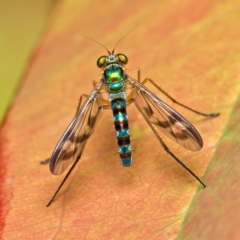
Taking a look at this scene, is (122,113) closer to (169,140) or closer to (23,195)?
(169,140)

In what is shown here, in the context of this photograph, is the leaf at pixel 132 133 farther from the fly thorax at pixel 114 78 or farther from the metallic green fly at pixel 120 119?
the fly thorax at pixel 114 78

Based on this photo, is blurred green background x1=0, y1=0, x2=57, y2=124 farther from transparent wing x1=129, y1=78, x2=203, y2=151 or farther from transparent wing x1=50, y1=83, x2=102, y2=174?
transparent wing x1=129, y1=78, x2=203, y2=151

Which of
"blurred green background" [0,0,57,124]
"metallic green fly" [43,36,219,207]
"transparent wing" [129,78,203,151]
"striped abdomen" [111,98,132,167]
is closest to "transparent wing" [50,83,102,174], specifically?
"metallic green fly" [43,36,219,207]

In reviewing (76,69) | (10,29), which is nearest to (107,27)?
(76,69)

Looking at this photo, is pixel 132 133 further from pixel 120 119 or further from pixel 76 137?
pixel 76 137

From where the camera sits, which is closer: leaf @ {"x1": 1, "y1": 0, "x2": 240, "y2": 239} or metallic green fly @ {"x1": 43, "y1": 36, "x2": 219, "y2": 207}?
leaf @ {"x1": 1, "y1": 0, "x2": 240, "y2": 239}

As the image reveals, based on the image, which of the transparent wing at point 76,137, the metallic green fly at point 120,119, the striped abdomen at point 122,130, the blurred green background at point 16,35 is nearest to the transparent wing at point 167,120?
the metallic green fly at point 120,119
